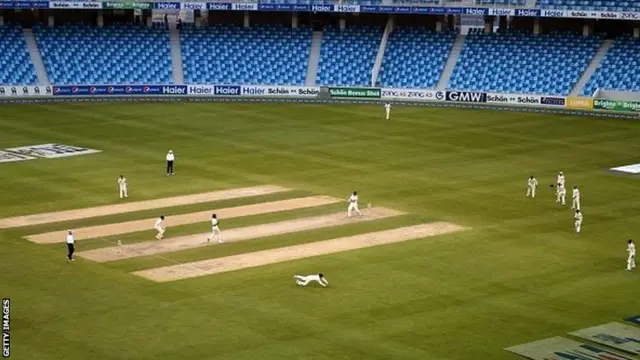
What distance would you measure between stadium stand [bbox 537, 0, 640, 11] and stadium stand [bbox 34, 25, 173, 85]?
83.3 feet

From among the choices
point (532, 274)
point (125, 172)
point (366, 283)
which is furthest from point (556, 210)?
point (125, 172)

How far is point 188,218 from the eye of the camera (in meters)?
42.5

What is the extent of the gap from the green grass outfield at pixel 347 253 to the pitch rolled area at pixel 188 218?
951mm

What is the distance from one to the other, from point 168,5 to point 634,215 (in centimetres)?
4257

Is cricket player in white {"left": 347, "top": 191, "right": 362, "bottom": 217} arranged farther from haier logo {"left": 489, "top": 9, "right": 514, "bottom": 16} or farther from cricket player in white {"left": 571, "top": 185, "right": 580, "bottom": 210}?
haier logo {"left": 489, "top": 9, "right": 514, "bottom": 16}

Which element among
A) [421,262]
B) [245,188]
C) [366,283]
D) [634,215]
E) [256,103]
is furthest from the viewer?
[256,103]

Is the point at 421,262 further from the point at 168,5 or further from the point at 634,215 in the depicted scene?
the point at 168,5

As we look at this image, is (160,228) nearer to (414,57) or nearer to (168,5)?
(168,5)

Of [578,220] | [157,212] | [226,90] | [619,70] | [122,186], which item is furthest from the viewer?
[226,90]

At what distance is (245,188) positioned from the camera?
4806 centimetres

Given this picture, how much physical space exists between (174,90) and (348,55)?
1237cm

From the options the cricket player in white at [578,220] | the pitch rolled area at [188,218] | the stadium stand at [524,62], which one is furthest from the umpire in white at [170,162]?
the stadium stand at [524,62]

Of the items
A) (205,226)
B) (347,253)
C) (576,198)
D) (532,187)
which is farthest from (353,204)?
(576,198)

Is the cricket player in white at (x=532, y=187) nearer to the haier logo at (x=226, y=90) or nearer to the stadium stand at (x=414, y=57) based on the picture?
the stadium stand at (x=414, y=57)
